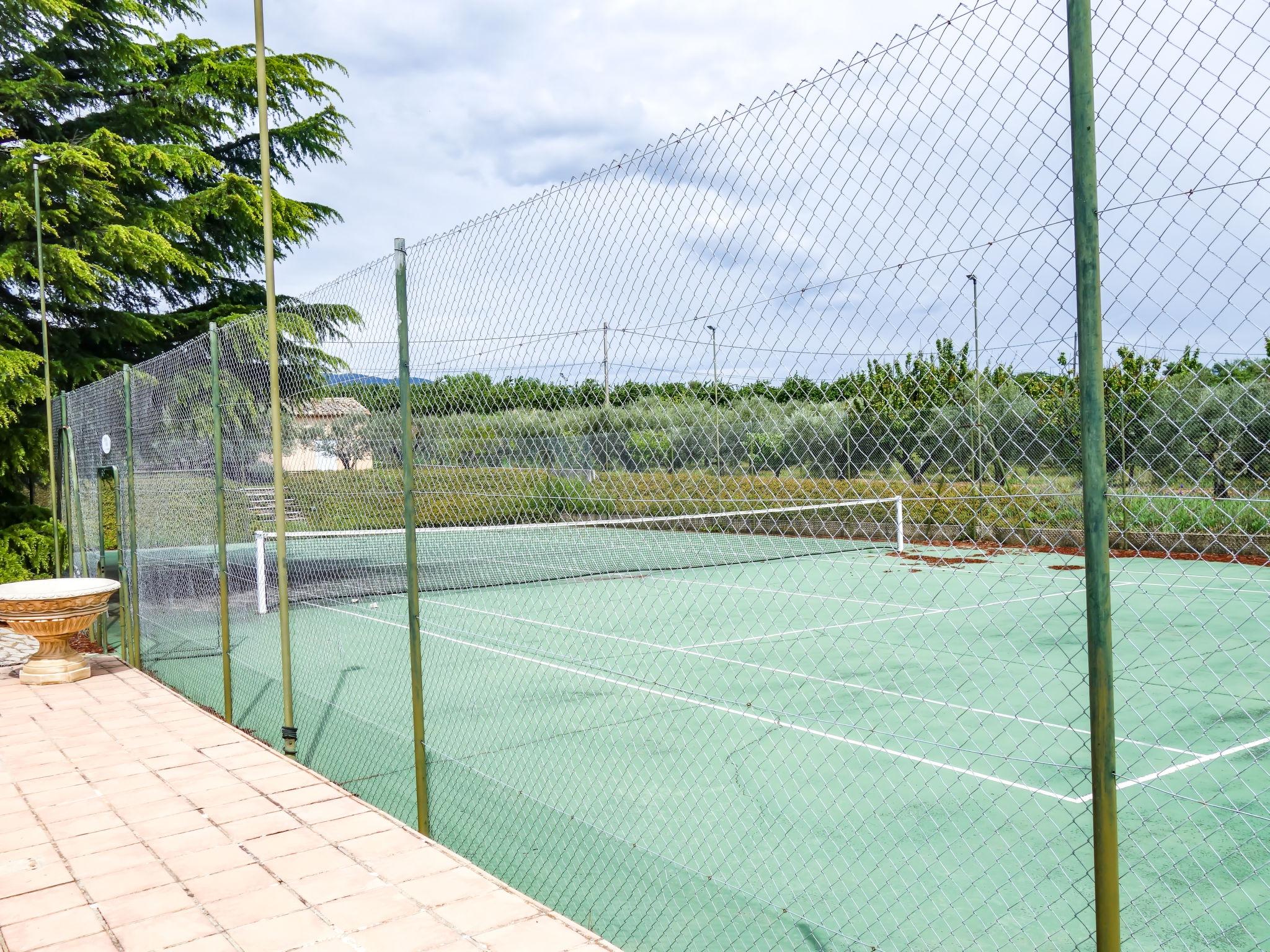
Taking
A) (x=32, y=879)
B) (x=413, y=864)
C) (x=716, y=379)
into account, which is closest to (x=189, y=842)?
(x=32, y=879)

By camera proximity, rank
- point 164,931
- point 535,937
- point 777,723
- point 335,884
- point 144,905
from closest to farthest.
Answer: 1. point 535,937
2. point 164,931
3. point 144,905
4. point 335,884
5. point 777,723

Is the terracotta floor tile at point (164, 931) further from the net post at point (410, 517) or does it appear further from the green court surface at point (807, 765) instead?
the green court surface at point (807, 765)

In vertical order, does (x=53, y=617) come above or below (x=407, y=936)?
above

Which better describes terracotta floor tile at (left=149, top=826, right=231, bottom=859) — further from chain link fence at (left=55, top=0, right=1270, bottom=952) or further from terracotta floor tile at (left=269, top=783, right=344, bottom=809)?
chain link fence at (left=55, top=0, right=1270, bottom=952)

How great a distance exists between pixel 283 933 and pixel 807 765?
3.36 m

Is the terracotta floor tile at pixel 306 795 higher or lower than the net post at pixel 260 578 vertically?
lower

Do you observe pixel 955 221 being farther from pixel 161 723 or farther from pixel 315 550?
pixel 315 550

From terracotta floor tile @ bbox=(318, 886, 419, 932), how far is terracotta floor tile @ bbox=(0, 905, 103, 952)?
0.81 m

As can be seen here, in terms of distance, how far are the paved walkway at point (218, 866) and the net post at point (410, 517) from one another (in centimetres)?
25

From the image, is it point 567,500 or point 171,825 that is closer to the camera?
point 567,500

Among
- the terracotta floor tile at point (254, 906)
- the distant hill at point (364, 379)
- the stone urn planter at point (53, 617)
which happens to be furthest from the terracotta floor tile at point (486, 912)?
the stone urn planter at point (53, 617)

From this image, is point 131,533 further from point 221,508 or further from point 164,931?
point 164,931

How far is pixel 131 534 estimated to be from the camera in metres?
8.77

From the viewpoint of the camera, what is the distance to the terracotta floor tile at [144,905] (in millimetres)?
3504
